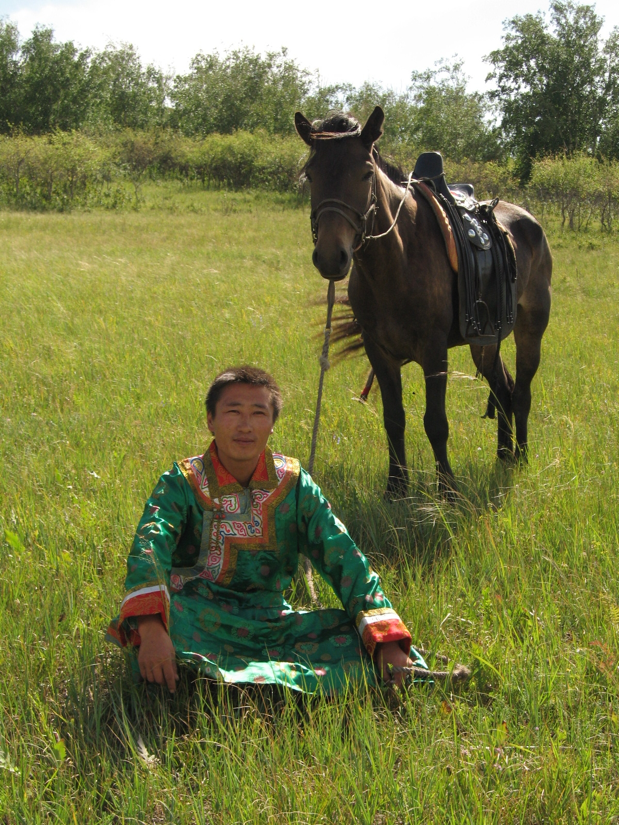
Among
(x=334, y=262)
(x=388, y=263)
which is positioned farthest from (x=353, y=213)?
(x=388, y=263)

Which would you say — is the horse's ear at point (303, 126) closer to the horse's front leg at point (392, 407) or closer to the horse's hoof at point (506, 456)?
the horse's front leg at point (392, 407)

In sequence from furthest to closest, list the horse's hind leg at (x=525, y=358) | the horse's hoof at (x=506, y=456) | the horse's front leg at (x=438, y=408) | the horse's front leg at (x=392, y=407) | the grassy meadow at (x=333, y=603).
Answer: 1. the horse's hind leg at (x=525, y=358)
2. the horse's hoof at (x=506, y=456)
3. the horse's front leg at (x=392, y=407)
4. the horse's front leg at (x=438, y=408)
5. the grassy meadow at (x=333, y=603)

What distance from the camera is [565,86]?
4609cm

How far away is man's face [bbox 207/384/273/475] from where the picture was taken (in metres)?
2.62

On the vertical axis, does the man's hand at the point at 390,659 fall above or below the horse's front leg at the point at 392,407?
below

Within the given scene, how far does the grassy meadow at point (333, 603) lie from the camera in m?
1.89

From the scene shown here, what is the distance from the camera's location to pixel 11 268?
11656 millimetres

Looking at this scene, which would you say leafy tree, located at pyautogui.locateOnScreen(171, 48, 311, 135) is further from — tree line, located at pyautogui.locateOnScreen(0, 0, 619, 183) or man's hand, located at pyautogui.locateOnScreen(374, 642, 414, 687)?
Result: man's hand, located at pyautogui.locateOnScreen(374, 642, 414, 687)

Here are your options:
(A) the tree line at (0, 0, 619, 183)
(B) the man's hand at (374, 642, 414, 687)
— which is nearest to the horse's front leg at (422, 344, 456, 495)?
(B) the man's hand at (374, 642, 414, 687)

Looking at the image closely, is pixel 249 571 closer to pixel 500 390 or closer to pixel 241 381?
pixel 241 381

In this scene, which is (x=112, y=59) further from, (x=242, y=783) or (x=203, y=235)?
(x=242, y=783)

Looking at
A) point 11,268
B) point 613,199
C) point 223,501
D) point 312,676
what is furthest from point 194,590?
point 613,199

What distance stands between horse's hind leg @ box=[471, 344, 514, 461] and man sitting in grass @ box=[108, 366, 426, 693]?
2651mm

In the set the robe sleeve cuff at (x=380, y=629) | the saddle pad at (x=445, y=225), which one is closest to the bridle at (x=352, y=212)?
the saddle pad at (x=445, y=225)
